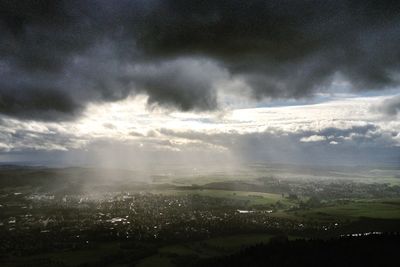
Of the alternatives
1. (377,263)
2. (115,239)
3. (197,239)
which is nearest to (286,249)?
(377,263)

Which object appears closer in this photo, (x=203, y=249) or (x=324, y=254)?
(x=324, y=254)

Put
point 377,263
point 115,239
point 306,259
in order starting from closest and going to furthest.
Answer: point 377,263 → point 306,259 → point 115,239

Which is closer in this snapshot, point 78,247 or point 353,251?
point 353,251

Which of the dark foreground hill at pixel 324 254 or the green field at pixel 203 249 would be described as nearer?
the dark foreground hill at pixel 324 254

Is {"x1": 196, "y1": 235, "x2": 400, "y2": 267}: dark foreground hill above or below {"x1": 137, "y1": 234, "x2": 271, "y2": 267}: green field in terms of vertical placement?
above

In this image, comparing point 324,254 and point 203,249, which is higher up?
point 324,254

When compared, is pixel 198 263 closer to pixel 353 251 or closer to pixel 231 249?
pixel 231 249

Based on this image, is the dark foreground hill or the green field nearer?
the dark foreground hill

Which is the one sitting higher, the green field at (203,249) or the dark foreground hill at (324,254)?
the dark foreground hill at (324,254)
